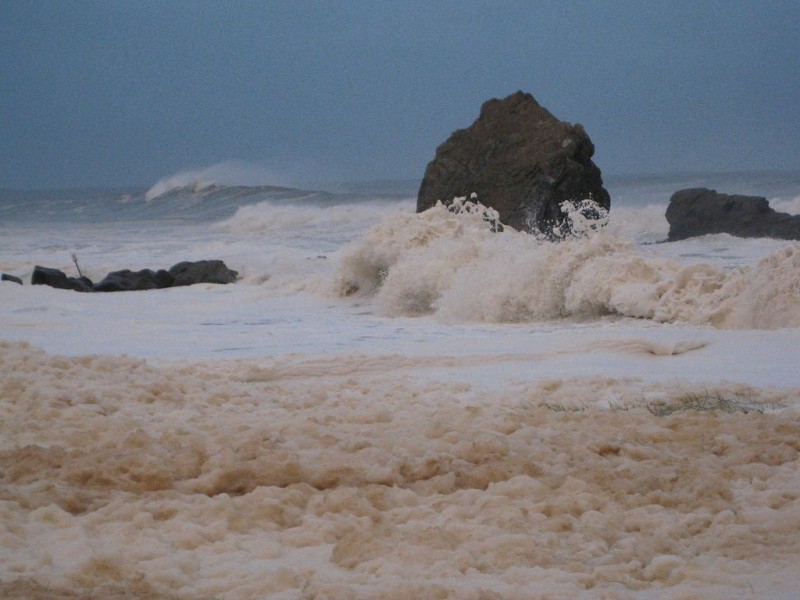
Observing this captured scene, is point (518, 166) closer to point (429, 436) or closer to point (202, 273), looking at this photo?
Result: point (202, 273)

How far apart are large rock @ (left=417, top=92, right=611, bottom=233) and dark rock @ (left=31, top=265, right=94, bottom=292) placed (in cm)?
543

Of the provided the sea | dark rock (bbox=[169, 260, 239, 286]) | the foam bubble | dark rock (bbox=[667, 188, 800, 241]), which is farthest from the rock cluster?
dark rock (bbox=[667, 188, 800, 241])

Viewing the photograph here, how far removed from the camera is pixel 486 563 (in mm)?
2729

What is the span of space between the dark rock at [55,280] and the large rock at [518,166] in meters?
5.43

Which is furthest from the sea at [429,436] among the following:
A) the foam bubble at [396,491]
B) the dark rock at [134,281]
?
the dark rock at [134,281]

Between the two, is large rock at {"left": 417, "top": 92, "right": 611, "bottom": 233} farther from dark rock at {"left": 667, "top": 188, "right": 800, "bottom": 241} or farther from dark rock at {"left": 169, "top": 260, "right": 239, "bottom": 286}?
dark rock at {"left": 169, "top": 260, "right": 239, "bottom": 286}

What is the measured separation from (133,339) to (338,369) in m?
2.25

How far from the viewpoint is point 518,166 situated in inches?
593

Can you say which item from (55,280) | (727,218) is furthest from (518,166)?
(55,280)

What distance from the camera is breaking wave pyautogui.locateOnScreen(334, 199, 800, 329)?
26.1 feet

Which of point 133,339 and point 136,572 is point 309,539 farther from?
point 133,339

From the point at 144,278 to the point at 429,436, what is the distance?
9.55m

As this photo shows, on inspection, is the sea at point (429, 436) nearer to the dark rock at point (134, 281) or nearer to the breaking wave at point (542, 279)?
the breaking wave at point (542, 279)

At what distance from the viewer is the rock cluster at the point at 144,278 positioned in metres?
12.8
